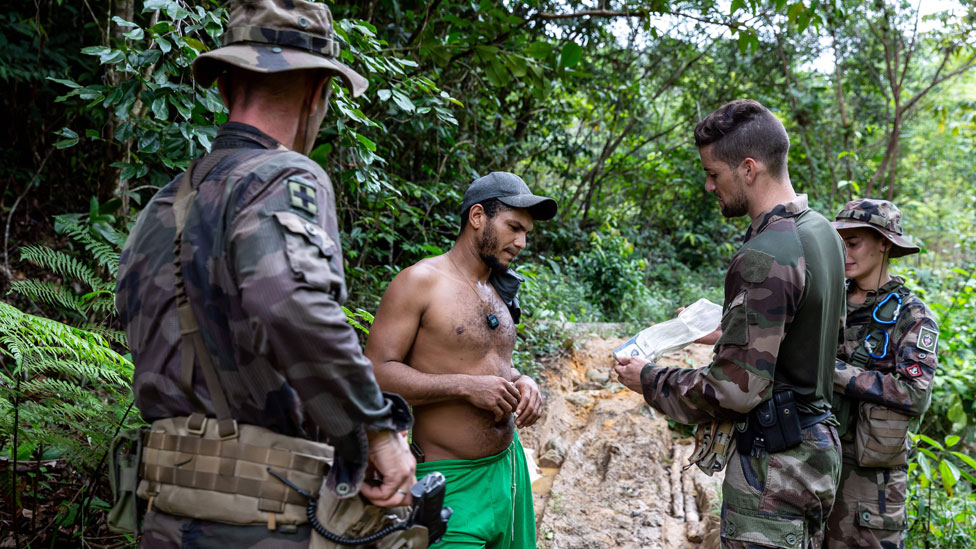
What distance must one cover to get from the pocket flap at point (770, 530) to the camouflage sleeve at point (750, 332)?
384mm

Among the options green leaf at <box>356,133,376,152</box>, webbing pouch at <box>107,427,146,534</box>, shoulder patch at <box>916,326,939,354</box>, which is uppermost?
shoulder patch at <box>916,326,939,354</box>

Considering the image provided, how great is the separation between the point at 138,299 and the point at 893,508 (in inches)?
133

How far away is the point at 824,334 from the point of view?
98.3 inches

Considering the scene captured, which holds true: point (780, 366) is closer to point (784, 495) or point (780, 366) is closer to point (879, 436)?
point (784, 495)

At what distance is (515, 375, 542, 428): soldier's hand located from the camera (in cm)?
262

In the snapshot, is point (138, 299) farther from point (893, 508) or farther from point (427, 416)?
point (893, 508)

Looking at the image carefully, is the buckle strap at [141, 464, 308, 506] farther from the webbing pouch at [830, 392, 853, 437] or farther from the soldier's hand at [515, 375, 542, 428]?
the webbing pouch at [830, 392, 853, 437]

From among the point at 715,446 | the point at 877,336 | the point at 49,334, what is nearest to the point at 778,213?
the point at 715,446

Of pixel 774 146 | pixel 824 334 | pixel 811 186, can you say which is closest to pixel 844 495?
pixel 824 334

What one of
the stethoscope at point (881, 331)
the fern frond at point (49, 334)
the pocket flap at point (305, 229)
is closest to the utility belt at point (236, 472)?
the pocket flap at point (305, 229)

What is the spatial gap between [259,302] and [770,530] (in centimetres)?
203

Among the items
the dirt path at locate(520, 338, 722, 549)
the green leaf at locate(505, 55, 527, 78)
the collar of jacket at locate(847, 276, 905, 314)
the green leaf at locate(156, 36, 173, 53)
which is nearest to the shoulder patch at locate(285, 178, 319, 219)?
the green leaf at locate(156, 36, 173, 53)

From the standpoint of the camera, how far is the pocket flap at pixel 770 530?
2.40 m

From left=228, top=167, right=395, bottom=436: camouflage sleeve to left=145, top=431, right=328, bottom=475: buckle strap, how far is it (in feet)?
0.37
